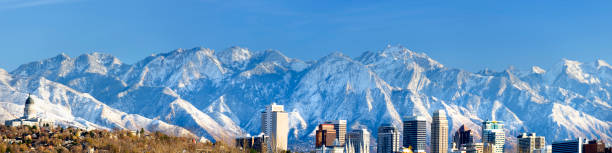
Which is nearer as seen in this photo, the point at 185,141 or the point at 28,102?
the point at 185,141

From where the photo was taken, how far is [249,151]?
4434 inches

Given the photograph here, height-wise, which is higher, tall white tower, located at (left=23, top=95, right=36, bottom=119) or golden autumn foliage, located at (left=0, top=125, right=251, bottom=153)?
tall white tower, located at (left=23, top=95, right=36, bottom=119)

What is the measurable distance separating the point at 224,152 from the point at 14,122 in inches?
1595

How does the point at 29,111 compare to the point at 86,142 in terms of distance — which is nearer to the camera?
the point at 86,142

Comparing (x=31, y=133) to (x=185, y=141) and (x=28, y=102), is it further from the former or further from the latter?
(x=28, y=102)

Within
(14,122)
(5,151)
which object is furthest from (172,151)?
(14,122)

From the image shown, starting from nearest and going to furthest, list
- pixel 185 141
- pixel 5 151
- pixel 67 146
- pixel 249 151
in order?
1. pixel 5 151
2. pixel 67 146
3. pixel 185 141
4. pixel 249 151

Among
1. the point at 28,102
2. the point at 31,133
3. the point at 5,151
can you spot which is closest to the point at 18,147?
the point at 5,151

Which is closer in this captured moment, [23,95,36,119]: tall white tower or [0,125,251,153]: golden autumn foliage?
[0,125,251,153]: golden autumn foliage

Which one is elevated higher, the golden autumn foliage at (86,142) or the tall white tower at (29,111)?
the tall white tower at (29,111)

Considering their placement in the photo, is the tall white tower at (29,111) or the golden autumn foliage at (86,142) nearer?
the golden autumn foliage at (86,142)

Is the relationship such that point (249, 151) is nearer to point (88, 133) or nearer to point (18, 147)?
point (88, 133)

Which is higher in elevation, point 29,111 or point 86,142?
point 29,111

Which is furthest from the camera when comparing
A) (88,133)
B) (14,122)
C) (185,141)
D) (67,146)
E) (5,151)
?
(14,122)
